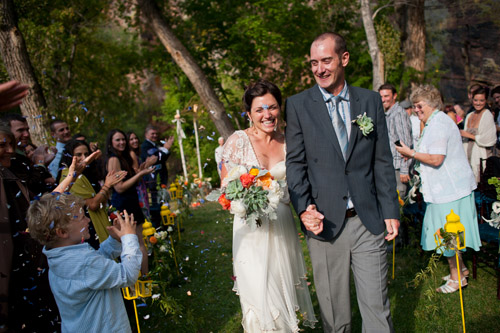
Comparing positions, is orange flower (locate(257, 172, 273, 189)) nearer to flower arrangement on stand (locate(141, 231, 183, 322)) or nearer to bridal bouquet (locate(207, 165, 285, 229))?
bridal bouquet (locate(207, 165, 285, 229))

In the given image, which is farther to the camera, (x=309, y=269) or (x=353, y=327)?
(x=309, y=269)

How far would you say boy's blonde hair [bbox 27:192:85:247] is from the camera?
8.68ft

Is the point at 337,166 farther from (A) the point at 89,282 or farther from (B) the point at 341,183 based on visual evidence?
(A) the point at 89,282

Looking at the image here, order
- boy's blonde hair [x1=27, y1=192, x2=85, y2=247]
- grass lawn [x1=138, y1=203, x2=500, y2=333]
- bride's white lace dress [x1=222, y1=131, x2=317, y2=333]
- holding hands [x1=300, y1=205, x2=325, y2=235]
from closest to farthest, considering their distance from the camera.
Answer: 1. boy's blonde hair [x1=27, y1=192, x2=85, y2=247]
2. holding hands [x1=300, y1=205, x2=325, y2=235]
3. bride's white lace dress [x1=222, y1=131, x2=317, y2=333]
4. grass lawn [x1=138, y1=203, x2=500, y2=333]

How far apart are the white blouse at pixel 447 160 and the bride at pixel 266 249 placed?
1660mm

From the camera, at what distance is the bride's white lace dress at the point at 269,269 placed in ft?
11.6

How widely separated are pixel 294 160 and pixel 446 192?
220cm

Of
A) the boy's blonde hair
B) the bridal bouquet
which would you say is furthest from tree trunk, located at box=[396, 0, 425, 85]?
the boy's blonde hair

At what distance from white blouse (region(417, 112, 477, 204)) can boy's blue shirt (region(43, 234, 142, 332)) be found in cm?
322

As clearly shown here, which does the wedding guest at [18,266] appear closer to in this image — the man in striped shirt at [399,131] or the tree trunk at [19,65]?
the man in striped shirt at [399,131]

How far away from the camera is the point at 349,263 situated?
3312 millimetres

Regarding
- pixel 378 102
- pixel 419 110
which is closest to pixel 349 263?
pixel 378 102

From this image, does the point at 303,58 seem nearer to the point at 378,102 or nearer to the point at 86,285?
the point at 378,102

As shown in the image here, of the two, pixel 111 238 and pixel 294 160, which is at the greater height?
pixel 294 160
